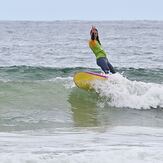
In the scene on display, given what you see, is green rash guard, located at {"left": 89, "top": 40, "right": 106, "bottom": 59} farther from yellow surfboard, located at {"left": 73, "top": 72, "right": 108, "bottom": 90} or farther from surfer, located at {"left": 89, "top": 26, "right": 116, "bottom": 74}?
yellow surfboard, located at {"left": 73, "top": 72, "right": 108, "bottom": 90}

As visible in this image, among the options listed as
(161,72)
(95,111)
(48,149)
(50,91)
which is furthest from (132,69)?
(48,149)

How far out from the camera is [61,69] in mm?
22500

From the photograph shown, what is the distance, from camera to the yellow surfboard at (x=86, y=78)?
1436cm

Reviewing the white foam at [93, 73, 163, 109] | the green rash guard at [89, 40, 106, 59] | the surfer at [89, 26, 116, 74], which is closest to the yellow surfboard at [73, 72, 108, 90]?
the white foam at [93, 73, 163, 109]

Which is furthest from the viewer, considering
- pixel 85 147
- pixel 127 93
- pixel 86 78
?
pixel 86 78

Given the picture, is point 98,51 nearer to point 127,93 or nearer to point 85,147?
point 127,93

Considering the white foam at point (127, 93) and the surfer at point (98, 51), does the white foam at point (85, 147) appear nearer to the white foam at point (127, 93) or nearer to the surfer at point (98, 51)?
the white foam at point (127, 93)

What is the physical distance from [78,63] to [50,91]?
10.6 meters

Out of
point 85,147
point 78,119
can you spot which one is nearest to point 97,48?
point 78,119

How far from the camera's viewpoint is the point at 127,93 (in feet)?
47.0

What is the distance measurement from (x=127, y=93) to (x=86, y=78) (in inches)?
48.0

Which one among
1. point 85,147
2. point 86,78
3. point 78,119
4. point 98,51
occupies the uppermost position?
point 98,51

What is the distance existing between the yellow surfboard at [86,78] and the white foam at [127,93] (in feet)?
0.49

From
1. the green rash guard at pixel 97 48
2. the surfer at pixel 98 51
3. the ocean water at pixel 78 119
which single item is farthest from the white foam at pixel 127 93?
the green rash guard at pixel 97 48
